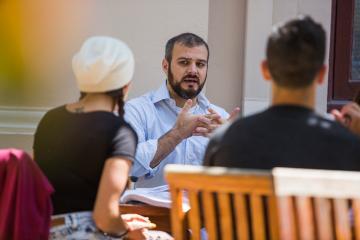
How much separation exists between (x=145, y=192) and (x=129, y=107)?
90 cm

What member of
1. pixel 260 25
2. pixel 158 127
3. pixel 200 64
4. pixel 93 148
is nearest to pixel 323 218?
pixel 93 148

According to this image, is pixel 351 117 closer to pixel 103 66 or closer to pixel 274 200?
pixel 274 200

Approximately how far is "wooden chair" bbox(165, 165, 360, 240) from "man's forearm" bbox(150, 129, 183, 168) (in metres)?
1.36

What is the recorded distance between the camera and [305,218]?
6.43 ft

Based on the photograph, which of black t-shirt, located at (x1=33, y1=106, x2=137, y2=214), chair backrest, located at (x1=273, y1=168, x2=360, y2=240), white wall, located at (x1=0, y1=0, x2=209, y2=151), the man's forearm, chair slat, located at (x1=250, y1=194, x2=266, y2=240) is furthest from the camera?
white wall, located at (x1=0, y1=0, x2=209, y2=151)

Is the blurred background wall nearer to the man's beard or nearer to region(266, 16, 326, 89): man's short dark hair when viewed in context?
the man's beard

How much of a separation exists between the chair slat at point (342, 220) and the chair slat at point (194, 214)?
1.30ft

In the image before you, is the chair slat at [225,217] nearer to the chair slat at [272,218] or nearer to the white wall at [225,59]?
the chair slat at [272,218]

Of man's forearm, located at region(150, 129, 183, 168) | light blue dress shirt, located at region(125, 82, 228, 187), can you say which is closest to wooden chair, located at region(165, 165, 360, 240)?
man's forearm, located at region(150, 129, 183, 168)

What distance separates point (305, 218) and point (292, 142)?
220mm

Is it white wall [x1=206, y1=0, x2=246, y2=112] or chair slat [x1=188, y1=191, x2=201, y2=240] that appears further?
white wall [x1=206, y1=0, x2=246, y2=112]

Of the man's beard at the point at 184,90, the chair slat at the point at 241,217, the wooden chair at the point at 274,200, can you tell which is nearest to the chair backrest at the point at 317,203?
the wooden chair at the point at 274,200

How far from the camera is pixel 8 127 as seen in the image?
16.0 feet

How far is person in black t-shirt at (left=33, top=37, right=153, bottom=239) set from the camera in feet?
7.67
